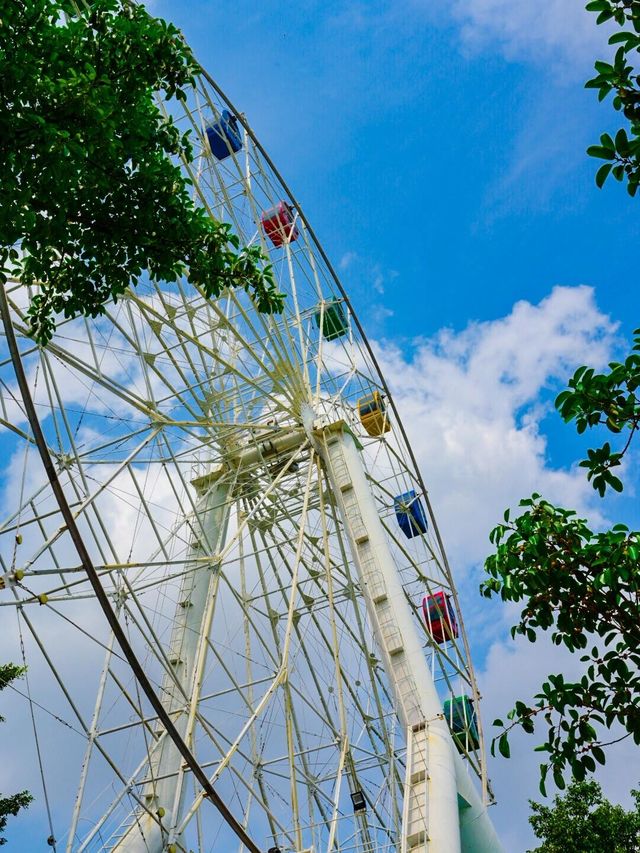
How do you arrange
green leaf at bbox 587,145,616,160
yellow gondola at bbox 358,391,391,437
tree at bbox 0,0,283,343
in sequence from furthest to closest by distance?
yellow gondola at bbox 358,391,391,437, tree at bbox 0,0,283,343, green leaf at bbox 587,145,616,160

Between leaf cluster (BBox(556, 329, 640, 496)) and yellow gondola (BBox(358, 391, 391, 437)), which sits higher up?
yellow gondola (BBox(358, 391, 391, 437))

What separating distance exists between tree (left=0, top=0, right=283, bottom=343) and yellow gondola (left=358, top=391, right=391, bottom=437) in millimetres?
15304

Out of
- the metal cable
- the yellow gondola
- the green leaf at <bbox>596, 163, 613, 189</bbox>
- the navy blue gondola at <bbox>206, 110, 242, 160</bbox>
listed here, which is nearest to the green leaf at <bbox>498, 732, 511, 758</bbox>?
the green leaf at <bbox>596, 163, 613, 189</bbox>

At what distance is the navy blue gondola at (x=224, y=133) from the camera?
2027 centimetres

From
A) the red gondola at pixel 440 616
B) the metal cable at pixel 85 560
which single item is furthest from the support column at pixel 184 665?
the red gondola at pixel 440 616

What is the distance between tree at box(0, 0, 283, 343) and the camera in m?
6.93

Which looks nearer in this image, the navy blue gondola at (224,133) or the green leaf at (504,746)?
the green leaf at (504,746)

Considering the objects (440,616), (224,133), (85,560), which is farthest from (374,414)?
(85,560)

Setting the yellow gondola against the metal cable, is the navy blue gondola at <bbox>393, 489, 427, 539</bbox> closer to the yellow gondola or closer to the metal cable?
the yellow gondola

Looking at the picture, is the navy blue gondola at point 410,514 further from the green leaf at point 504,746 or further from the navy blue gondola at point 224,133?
the green leaf at point 504,746

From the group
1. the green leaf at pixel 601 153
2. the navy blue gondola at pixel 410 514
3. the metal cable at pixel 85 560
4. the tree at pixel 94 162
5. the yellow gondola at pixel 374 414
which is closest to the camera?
the green leaf at pixel 601 153

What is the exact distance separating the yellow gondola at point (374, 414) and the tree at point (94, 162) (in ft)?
50.2

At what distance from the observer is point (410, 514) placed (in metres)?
23.5

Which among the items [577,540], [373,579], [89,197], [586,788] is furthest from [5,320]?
[586,788]
